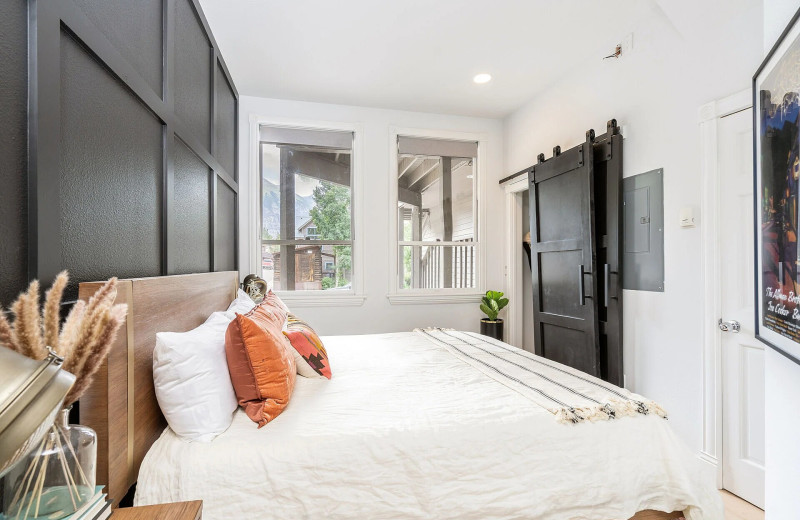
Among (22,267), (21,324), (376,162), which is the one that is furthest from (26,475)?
(376,162)

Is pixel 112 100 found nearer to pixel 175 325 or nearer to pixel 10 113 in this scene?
pixel 10 113

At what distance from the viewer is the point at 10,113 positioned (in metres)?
0.83

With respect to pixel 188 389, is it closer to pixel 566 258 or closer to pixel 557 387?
pixel 557 387

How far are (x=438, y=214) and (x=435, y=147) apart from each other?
0.73 meters

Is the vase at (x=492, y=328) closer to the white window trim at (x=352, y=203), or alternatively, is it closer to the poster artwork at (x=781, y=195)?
the white window trim at (x=352, y=203)

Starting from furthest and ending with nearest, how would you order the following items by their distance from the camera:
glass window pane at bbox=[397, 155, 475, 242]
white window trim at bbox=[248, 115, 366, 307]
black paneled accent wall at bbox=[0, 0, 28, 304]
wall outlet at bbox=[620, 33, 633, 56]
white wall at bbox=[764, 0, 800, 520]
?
1. glass window pane at bbox=[397, 155, 475, 242]
2. white window trim at bbox=[248, 115, 366, 307]
3. wall outlet at bbox=[620, 33, 633, 56]
4. white wall at bbox=[764, 0, 800, 520]
5. black paneled accent wall at bbox=[0, 0, 28, 304]

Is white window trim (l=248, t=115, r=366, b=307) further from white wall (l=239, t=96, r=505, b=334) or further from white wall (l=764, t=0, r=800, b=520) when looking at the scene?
white wall (l=764, t=0, r=800, b=520)

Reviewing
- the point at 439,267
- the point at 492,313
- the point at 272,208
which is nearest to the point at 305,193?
the point at 272,208

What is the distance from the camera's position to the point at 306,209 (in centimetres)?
396

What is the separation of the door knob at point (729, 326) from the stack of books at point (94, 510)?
2.63m

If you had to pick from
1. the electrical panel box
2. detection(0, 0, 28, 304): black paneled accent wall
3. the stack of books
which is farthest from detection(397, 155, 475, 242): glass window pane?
the stack of books

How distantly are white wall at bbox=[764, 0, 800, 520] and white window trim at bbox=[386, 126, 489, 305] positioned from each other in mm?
3051

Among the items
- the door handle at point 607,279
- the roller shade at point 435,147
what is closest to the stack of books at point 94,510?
the door handle at point 607,279

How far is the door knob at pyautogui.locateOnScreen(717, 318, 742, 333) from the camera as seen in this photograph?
1.99 metres
